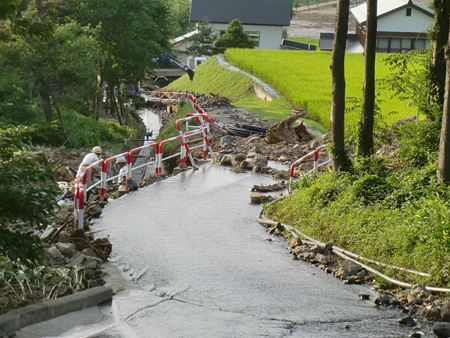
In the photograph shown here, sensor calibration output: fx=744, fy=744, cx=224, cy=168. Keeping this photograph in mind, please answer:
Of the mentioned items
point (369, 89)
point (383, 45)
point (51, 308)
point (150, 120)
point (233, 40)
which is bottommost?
point (150, 120)

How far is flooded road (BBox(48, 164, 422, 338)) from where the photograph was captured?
855 centimetres

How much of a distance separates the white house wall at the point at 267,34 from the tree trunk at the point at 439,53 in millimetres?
72286

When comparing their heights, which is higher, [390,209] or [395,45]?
[395,45]

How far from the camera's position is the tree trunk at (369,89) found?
47.9 ft

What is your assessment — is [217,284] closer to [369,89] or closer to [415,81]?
[369,89]

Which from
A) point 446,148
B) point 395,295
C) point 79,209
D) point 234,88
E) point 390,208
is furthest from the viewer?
point 234,88

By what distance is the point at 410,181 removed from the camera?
12.4 m

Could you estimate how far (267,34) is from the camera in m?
86.9

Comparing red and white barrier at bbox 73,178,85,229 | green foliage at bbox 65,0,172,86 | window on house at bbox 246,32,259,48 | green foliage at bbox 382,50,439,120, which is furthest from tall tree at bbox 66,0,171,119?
window on house at bbox 246,32,259,48

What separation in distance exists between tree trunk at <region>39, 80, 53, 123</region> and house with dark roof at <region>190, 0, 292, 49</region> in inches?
2214

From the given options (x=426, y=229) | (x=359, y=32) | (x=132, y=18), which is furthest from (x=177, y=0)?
(x=426, y=229)

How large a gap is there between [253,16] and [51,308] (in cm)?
8100

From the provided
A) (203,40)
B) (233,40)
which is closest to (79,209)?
(233,40)

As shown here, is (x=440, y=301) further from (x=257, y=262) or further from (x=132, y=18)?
(x=132, y=18)
